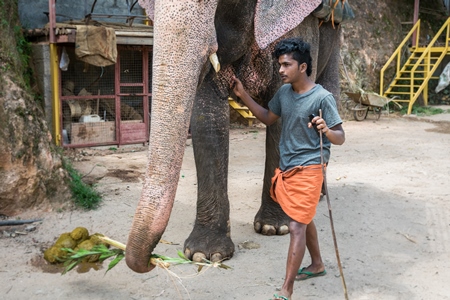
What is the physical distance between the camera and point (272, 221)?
16.5ft

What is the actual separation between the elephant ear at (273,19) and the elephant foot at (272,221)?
5.32 feet

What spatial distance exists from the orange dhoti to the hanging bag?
1.95m

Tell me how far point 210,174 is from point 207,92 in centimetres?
66

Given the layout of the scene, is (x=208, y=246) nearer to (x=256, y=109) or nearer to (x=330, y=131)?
(x=256, y=109)

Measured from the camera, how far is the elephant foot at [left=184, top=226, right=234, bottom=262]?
434 cm

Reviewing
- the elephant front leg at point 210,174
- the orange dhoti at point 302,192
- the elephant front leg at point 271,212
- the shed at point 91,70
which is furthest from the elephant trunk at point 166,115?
the shed at point 91,70

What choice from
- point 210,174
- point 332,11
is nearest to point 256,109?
point 210,174

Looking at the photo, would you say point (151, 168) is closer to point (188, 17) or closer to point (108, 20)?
point (188, 17)

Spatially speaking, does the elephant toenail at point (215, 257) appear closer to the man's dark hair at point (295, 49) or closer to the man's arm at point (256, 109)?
the man's arm at point (256, 109)

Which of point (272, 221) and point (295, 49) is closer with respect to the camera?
point (295, 49)

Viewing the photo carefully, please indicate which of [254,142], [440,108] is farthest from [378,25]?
[254,142]

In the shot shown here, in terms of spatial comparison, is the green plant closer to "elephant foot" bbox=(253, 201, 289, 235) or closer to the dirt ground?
the dirt ground

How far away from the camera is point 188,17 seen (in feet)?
9.97

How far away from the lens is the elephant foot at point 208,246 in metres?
4.34
